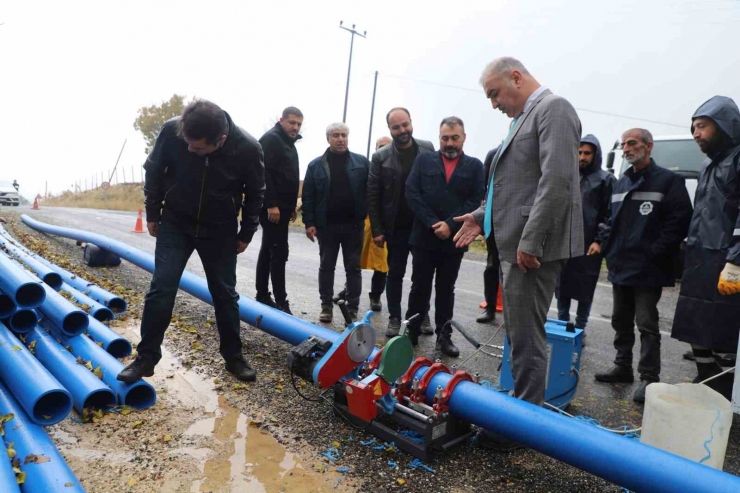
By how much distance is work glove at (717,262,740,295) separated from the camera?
2918 millimetres

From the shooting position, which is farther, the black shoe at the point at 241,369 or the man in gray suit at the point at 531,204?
the black shoe at the point at 241,369

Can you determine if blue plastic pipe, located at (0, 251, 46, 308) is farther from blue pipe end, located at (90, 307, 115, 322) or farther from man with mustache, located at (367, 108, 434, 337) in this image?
man with mustache, located at (367, 108, 434, 337)

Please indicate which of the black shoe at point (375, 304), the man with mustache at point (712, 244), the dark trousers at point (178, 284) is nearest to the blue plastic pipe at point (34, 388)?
the dark trousers at point (178, 284)

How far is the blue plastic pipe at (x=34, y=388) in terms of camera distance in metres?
2.55

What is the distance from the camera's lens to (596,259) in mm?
4852

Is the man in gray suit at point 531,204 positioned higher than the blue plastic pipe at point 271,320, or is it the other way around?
the man in gray suit at point 531,204

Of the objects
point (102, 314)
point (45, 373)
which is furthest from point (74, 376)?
point (102, 314)

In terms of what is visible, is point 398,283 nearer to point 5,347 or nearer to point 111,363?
point 111,363

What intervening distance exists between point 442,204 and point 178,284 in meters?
2.15

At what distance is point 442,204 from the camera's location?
4301 millimetres

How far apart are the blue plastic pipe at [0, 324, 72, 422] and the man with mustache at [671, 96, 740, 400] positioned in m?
3.73

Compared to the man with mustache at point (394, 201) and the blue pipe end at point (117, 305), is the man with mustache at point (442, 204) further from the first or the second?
the blue pipe end at point (117, 305)

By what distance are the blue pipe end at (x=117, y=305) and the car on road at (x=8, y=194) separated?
25.7 m

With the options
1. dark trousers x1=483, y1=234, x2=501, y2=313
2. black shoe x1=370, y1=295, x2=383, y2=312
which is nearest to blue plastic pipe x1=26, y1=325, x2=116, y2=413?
black shoe x1=370, y1=295, x2=383, y2=312
